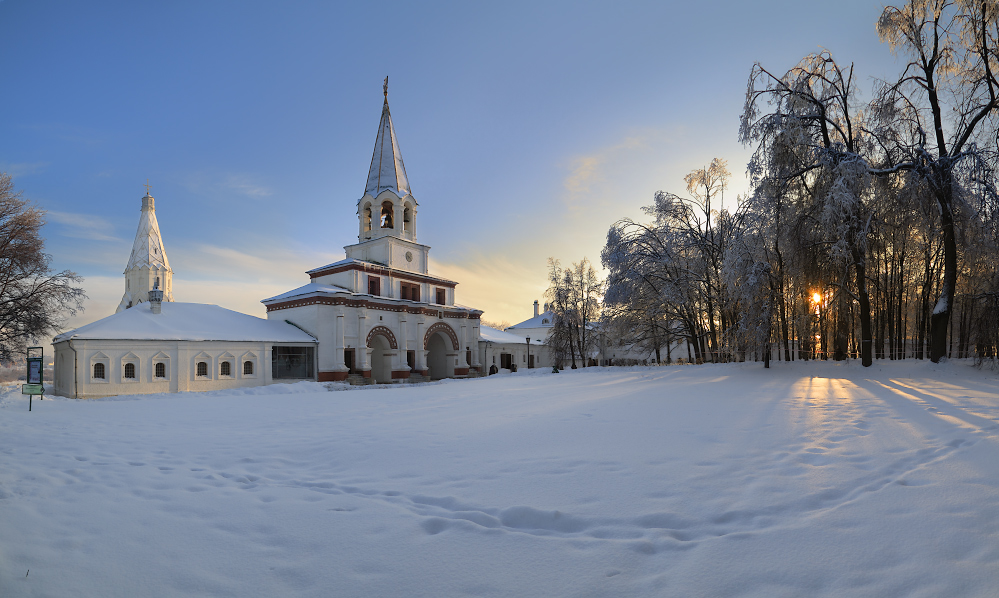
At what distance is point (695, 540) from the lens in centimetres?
325

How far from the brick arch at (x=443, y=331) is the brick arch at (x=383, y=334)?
2.76 meters

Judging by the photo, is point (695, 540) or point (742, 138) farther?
point (742, 138)

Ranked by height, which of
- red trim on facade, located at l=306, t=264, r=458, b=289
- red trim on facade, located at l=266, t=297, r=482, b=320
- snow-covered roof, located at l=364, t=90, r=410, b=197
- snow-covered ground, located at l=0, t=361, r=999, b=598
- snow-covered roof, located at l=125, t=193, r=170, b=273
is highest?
snow-covered roof, located at l=364, t=90, r=410, b=197

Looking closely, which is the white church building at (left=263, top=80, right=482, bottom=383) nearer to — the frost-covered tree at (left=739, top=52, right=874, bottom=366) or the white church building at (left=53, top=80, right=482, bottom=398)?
the white church building at (left=53, top=80, right=482, bottom=398)

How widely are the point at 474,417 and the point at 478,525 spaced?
6169mm

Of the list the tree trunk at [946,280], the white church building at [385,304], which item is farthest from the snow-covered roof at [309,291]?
the tree trunk at [946,280]

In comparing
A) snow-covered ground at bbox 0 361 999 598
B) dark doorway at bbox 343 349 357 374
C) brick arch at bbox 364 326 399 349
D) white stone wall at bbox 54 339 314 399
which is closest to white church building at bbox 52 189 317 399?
white stone wall at bbox 54 339 314 399

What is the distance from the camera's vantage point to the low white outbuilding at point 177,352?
23688 millimetres

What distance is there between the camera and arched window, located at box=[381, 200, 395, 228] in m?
38.2

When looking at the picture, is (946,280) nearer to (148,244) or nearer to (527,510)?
(527,510)

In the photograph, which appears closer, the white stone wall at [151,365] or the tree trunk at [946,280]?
the tree trunk at [946,280]

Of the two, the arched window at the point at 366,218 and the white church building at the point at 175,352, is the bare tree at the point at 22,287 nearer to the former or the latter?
the white church building at the point at 175,352

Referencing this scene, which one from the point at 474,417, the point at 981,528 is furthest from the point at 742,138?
the point at 981,528

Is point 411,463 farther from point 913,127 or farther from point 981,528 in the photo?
point 913,127
